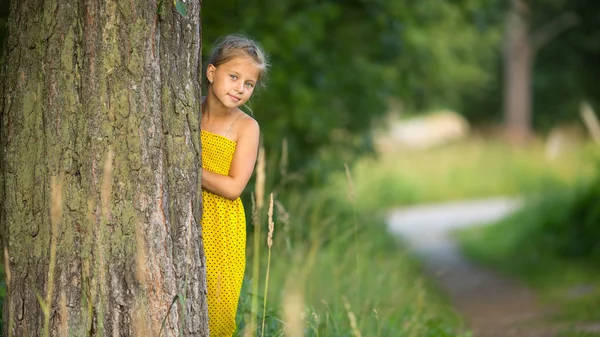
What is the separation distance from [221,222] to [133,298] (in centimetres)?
60

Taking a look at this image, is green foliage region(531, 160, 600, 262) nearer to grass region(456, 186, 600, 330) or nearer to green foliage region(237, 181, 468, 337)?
grass region(456, 186, 600, 330)

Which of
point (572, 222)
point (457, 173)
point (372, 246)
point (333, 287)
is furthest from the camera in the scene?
point (457, 173)

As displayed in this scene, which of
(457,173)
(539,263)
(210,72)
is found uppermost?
(210,72)

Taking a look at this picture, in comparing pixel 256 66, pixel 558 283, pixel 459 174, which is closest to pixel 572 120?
pixel 459 174

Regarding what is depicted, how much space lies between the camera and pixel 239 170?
150 inches

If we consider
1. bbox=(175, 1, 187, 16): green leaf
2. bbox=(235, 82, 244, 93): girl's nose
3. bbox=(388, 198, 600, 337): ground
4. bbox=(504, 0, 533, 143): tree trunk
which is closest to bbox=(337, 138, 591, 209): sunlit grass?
bbox=(388, 198, 600, 337): ground

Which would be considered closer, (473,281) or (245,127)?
(245,127)

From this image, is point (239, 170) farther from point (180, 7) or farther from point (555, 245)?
point (555, 245)

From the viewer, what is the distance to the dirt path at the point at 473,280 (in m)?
7.39

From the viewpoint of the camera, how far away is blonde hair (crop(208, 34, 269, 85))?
12.6 ft

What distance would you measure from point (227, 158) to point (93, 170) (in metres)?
0.69

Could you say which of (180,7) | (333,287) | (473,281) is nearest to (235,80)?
(180,7)

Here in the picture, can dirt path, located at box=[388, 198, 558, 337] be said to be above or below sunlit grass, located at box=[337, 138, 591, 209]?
below

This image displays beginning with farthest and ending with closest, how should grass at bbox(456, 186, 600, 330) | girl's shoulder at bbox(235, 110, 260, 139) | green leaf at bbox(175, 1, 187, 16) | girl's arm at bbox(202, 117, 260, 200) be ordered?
grass at bbox(456, 186, 600, 330)
girl's shoulder at bbox(235, 110, 260, 139)
girl's arm at bbox(202, 117, 260, 200)
green leaf at bbox(175, 1, 187, 16)
